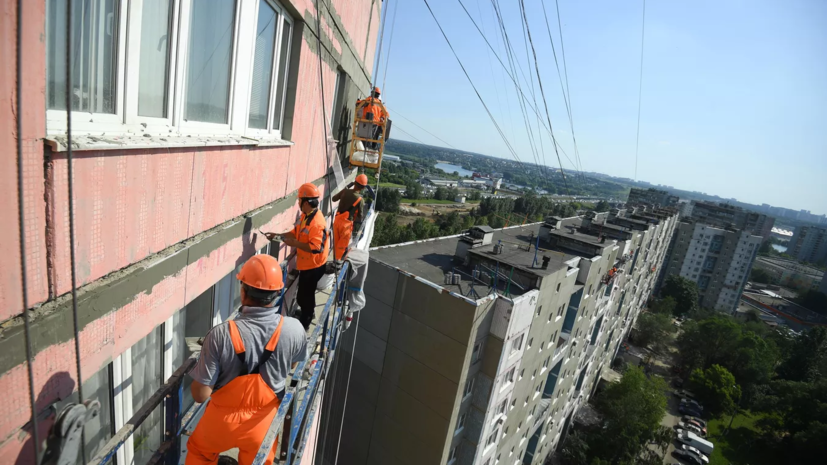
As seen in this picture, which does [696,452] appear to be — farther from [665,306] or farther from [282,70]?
[282,70]

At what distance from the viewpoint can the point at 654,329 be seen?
56.6m

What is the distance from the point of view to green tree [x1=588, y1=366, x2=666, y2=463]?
108 feet

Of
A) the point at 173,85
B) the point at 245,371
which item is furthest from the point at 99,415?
the point at 173,85

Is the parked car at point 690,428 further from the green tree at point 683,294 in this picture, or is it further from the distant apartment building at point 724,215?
the distant apartment building at point 724,215

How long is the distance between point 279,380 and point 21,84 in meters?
2.33

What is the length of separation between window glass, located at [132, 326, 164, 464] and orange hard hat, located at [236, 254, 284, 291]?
3.94 feet

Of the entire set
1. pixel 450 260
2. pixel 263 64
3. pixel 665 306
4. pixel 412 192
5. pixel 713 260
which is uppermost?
pixel 263 64

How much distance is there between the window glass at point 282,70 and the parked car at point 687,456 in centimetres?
4836

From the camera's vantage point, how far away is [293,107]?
18.3ft

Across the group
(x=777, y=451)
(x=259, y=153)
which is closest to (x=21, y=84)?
(x=259, y=153)

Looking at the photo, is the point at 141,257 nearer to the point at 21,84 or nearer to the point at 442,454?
the point at 21,84

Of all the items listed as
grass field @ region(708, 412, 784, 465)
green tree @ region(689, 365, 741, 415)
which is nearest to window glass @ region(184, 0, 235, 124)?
grass field @ region(708, 412, 784, 465)

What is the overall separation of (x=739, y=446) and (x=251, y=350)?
56.5 m

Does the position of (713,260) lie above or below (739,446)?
above
